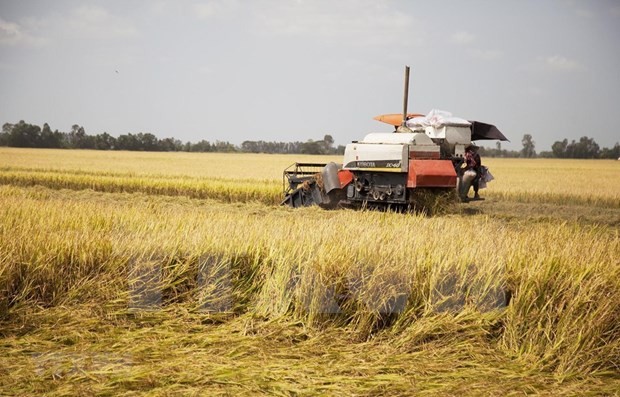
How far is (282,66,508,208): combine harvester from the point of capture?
482 inches

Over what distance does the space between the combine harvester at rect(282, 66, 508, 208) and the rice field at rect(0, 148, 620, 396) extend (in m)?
5.55

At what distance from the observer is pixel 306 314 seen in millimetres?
5371

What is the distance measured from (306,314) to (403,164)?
7.28 meters

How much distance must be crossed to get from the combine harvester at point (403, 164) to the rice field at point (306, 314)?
5545 millimetres

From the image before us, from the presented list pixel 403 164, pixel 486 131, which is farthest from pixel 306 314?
pixel 486 131

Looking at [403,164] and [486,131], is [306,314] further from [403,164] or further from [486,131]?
[486,131]

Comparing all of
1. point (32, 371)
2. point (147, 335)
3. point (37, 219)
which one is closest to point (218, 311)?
point (147, 335)

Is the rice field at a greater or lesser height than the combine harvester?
lesser

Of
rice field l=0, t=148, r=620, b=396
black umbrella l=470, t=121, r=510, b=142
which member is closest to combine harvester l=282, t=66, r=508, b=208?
black umbrella l=470, t=121, r=510, b=142

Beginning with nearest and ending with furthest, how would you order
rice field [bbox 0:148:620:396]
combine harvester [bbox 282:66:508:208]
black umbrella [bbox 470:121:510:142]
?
rice field [bbox 0:148:620:396], combine harvester [bbox 282:66:508:208], black umbrella [bbox 470:121:510:142]

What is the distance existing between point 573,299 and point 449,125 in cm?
852

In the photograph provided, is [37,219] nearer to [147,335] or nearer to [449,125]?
[147,335]

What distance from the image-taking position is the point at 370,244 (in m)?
5.95

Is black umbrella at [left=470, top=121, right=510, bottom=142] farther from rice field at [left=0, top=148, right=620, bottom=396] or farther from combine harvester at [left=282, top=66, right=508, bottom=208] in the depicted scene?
rice field at [left=0, top=148, right=620, bottom=396]
